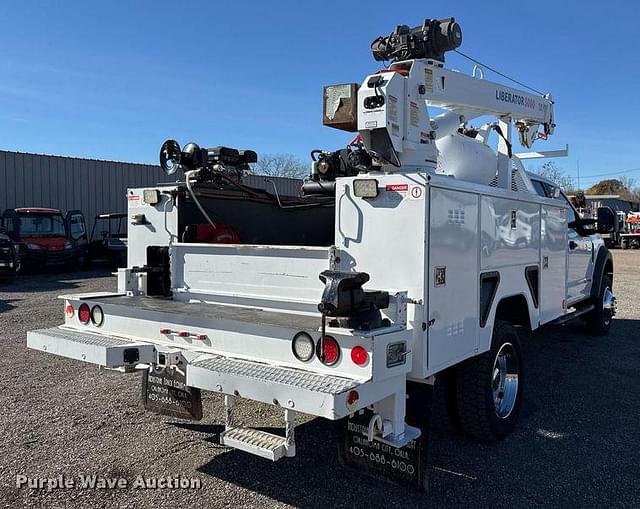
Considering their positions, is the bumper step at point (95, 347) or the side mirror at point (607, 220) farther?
the side mirror at point (607, 220)

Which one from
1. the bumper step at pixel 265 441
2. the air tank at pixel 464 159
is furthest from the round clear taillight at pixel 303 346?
the air tank at pixel 464 159

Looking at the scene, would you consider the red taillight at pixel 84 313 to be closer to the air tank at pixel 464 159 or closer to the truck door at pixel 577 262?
the air tank at pixel 464 159

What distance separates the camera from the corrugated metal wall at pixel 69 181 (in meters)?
22.0

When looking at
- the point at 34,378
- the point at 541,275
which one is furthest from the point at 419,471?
the point at 34,378

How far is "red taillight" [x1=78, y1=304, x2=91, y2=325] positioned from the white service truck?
0.5 inches

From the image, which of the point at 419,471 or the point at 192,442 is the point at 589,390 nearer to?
the point at 419,471

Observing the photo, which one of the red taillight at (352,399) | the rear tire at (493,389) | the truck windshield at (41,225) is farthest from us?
the truck windshield at (41,225)

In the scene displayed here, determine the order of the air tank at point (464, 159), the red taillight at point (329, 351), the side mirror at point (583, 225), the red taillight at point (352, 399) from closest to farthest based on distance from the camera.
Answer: the red taillight at point (352, 399)
the red taillight at point (329, 351)
the air tank at point (464, 159)
the side mirror at point (583, 225)

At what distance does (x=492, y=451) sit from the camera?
14.2 feet

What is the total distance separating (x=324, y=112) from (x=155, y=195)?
4.91 ft

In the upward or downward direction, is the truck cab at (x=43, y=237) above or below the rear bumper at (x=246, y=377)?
above

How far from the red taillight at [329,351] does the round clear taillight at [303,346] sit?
8 cm

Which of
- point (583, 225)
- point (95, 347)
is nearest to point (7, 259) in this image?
point (95, 347)

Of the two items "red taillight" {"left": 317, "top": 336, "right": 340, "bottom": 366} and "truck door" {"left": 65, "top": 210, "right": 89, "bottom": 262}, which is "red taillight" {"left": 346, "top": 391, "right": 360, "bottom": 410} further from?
"truck door" {"left": 65, "top": 210, "right": 89, "bottom": 262}
